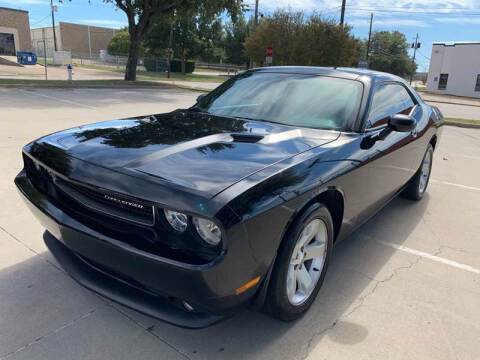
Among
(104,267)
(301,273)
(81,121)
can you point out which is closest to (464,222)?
(301,273)

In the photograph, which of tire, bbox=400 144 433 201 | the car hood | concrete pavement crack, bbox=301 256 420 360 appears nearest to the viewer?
the car hood

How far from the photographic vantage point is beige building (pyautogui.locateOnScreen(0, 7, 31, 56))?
44.9m

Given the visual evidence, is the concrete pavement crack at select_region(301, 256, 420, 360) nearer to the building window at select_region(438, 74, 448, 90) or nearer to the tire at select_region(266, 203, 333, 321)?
the tire at select_region(266, 203, 333, 321)

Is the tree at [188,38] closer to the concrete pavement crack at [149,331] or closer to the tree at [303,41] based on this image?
the tree at [303,41]

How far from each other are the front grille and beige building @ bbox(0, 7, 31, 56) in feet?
173

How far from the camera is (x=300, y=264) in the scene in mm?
2439

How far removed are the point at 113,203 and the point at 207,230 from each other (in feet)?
1.80

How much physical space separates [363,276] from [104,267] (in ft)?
6.47

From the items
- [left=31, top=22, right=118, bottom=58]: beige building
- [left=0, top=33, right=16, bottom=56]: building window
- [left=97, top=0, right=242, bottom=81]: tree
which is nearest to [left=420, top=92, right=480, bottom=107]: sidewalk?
[left=97, top=0, right=242, bottom=81]: tree

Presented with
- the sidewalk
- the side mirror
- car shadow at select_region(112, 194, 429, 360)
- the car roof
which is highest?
the car roof

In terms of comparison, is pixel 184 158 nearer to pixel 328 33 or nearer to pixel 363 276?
pixel 363 276

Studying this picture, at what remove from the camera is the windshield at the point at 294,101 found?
10.3 feet

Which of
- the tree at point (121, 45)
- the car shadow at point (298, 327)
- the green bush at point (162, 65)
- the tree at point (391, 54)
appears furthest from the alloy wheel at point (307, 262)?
the tree at point (391, 54)

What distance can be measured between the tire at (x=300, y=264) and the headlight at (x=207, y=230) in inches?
17.9
